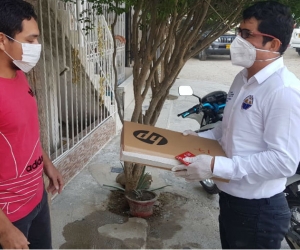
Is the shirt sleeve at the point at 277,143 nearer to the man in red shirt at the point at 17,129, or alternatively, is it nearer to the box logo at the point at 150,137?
the box logo at the point at 150,137

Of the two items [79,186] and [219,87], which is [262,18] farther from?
[219,87]

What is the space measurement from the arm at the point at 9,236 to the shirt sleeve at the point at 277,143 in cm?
91

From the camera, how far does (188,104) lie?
8484 mm

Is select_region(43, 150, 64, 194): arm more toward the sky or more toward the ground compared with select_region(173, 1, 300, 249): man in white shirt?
more toward the ground

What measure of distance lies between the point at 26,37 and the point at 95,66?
3816mm

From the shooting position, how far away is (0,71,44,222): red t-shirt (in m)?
1.55

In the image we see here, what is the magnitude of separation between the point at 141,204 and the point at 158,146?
162 centimetres

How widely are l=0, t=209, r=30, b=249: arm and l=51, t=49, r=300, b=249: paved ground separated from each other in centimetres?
154

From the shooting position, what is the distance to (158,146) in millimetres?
1828

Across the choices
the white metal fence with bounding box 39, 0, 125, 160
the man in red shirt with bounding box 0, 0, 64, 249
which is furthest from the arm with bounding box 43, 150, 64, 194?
the white metal fence with bounding box 39, 0, 125, 160

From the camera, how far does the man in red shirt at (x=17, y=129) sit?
1530 mm

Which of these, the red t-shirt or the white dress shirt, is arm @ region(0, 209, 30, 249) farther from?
the white dress shirt

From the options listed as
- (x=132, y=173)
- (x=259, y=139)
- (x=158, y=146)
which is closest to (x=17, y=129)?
(x=158, y=146)

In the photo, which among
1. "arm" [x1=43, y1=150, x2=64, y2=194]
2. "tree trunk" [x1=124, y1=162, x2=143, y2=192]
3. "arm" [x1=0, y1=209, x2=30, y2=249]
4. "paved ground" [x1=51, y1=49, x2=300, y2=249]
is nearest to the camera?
"arm" [x1=0, y1=209, x2=30, y2=249]
